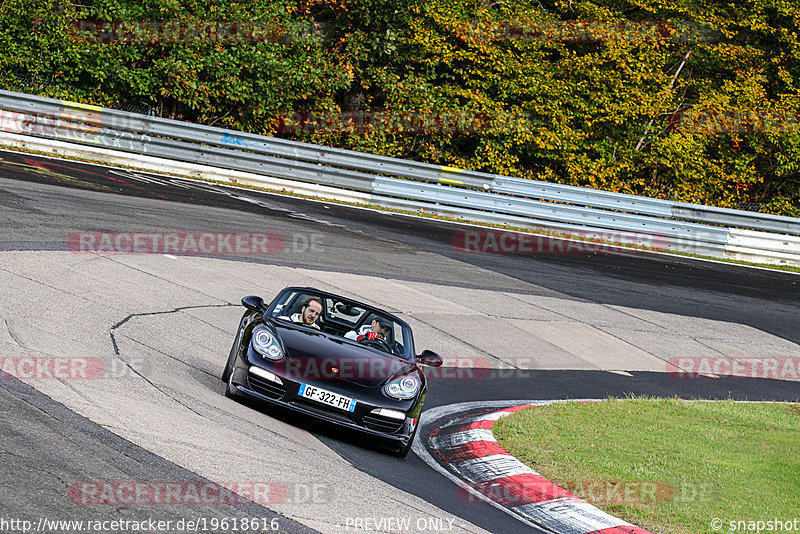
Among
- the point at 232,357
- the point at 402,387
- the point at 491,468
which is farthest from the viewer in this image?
the point at 232,357

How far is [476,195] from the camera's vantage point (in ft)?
73.2

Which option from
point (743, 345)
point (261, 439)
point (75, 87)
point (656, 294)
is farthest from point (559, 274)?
point (75, 87)

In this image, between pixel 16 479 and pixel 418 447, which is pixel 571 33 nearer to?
pixel 418 447

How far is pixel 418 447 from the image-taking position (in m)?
8.56

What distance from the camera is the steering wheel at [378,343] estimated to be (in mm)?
8711
